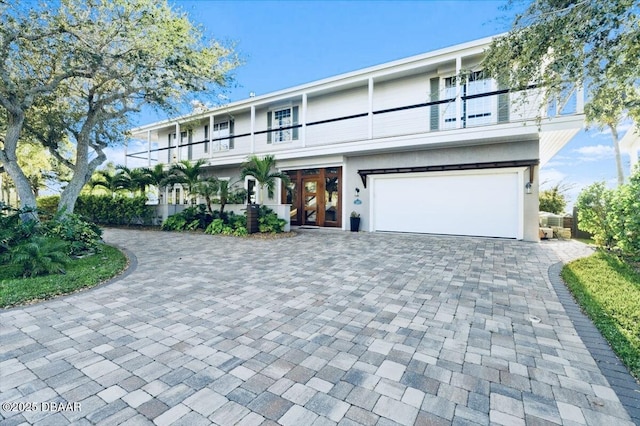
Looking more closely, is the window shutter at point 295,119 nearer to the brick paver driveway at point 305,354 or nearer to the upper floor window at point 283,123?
the upper floor window at point 283,123

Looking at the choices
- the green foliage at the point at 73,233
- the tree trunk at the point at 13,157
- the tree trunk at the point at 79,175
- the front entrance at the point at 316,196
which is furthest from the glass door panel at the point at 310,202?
the tree trunk at the point at 13,157

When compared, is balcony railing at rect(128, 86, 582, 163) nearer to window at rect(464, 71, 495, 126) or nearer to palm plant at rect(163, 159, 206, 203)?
window at rect(464, 71, 495, 126)

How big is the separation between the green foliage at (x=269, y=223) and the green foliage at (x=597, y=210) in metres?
Result: 9.73

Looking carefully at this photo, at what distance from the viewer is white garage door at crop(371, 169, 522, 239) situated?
9.97 m

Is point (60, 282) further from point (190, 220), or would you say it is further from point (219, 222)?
point (190, 220)

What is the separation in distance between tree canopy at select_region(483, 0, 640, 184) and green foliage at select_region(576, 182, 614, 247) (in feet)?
12.2

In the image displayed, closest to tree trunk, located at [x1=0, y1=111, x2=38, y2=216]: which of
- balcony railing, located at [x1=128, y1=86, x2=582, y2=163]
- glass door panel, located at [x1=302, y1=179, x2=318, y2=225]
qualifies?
balcony railing, located at [x1=128, y1=86, x2=582, y2=163]

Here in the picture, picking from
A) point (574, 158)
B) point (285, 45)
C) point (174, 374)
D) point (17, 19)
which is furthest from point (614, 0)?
point (574, 158)

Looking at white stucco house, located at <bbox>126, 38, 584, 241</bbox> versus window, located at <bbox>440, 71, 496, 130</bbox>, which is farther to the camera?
window, located at <bbox>440, 71, 496, 130</bbox>

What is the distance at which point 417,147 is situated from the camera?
10750 mm

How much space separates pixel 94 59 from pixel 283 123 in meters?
8.56

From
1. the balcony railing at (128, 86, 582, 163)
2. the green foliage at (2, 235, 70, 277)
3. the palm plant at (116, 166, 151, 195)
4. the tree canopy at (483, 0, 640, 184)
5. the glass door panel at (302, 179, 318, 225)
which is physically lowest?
the green foliage at (2, 235, 70, 277)

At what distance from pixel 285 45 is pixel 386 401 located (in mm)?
16277

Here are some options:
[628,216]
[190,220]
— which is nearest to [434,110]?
[628,216]
